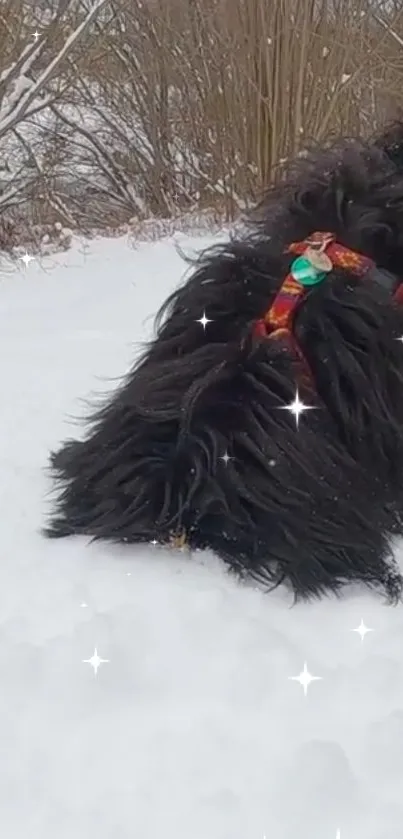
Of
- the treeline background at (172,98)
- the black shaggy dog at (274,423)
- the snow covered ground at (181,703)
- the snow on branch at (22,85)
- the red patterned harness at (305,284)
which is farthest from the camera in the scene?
the treeline background at (172,98)

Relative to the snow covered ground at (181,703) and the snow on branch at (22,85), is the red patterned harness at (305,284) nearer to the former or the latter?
the snow covered ground at (181,703)

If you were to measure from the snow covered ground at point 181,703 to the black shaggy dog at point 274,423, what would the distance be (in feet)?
0.28

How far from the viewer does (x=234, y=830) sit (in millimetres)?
1552

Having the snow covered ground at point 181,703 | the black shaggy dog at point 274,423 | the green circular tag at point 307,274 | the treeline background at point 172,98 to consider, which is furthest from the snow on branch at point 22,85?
the snow covered ground at point 181,703

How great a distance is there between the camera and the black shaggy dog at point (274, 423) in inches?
88.9

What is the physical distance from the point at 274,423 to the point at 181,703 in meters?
0.69

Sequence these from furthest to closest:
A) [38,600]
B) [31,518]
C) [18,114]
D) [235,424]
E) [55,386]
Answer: [18,114]
[55,386]
[31,518]
[235,424]
[38,600]

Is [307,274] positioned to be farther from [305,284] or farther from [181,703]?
[181,703]

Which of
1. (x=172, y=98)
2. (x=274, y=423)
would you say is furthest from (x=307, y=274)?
(x=172, y=98)

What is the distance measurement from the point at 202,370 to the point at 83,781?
101 cm

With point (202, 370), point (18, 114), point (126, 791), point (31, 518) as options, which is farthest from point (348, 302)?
point (18, 114)

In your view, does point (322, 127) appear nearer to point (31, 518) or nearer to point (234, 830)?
point (31, 518)

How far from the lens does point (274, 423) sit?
2307 millimetres

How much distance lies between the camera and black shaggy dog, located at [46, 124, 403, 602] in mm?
2258
